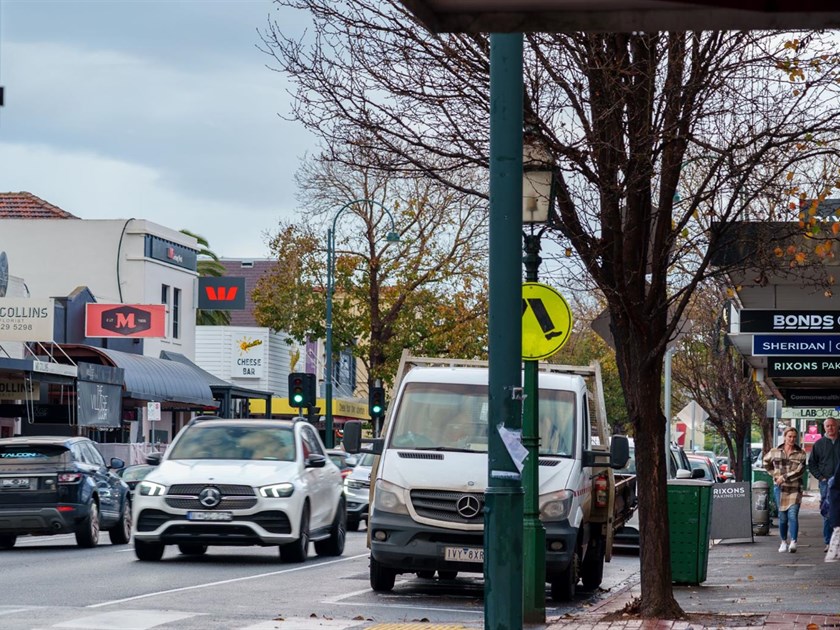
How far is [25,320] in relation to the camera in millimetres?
36469

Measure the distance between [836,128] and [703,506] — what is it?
611 centimetres

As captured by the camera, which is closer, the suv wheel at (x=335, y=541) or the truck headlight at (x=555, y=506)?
the truck headlight at (x=555, y=506)

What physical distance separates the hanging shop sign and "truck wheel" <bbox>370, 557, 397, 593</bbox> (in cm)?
2130

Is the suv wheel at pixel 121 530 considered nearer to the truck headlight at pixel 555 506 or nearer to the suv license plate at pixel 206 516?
the suv license plate at pixel 206 516

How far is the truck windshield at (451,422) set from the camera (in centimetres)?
1647

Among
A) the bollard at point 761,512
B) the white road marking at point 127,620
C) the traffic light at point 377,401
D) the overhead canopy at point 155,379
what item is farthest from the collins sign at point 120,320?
the white road marking at point 127,620

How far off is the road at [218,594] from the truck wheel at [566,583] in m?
0.16

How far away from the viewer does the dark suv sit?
75.5 ft

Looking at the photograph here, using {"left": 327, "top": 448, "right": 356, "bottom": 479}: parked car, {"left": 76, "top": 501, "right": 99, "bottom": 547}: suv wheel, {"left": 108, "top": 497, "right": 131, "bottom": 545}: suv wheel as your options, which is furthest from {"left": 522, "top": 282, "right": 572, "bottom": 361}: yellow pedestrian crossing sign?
{"left": 327, "top": 448, "right": 356, "bottom": 479}: parked car

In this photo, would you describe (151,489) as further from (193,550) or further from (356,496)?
(356,496)

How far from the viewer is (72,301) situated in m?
44.8

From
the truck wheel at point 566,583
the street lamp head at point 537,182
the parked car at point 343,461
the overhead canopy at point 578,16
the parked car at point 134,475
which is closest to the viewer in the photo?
the overhead canopy at point 578,16

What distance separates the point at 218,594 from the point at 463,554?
239 cm

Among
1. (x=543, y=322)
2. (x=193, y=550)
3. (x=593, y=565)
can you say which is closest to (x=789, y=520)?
(x=593, y=565)
